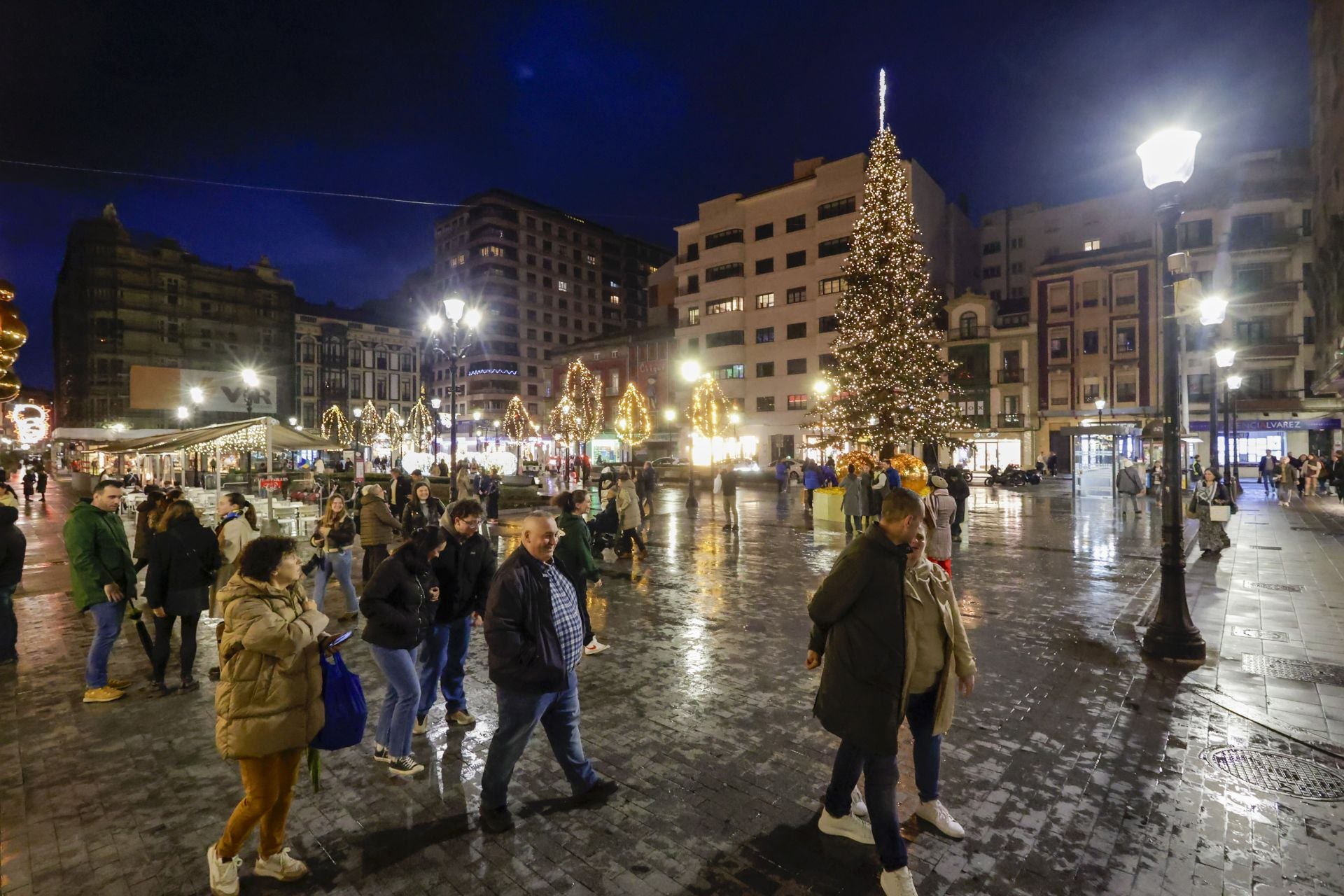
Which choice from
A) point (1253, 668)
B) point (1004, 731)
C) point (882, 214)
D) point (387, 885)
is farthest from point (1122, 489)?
point (387, 885)

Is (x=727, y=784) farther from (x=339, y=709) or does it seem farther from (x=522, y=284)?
(x=522, y=284)

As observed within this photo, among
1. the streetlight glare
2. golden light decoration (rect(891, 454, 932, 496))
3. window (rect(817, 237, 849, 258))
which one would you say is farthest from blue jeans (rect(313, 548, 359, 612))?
window (rect(817, 237, 849, 258))

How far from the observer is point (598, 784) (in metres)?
4.17

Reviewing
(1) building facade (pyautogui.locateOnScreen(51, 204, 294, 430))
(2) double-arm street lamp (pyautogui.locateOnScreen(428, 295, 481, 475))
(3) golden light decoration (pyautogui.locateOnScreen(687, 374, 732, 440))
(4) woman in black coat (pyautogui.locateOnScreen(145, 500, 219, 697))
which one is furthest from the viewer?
(1) building facade (pyautogui.locateOnScreen(51, 204, 294, 430))

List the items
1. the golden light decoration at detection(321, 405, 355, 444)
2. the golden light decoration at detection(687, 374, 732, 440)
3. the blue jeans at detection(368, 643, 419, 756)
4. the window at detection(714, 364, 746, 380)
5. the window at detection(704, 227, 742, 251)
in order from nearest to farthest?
1. the blue jeans at detection(368, 643, 419, 756)
2. the golden light decoration at detection(687, 374, 732, 440)
3. the golden light decoration at detection(321, 405, 355, 444)
4. the window at detection(714, 364, 746, 380)
5. the window at detection(704, 227, 742, 251)

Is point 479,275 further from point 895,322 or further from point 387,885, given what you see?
point 387,885

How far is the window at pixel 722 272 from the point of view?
54.5 metres

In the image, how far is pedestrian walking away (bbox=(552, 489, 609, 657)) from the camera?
22.2 feet

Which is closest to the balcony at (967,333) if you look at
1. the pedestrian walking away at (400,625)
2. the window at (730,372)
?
the window at (730,372)

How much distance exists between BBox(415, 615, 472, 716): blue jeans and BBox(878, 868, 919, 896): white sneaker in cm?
302

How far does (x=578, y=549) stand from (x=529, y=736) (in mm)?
3197

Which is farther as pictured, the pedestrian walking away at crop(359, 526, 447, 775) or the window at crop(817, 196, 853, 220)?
the window at crop(817, 196, 853, 220)

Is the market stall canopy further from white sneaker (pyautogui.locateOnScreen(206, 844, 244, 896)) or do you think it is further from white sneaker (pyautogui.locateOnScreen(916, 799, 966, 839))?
white sneaker (pyautogui.locateOnScreen(916, 799, 966, 839))

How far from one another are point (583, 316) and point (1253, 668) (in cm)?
9276
